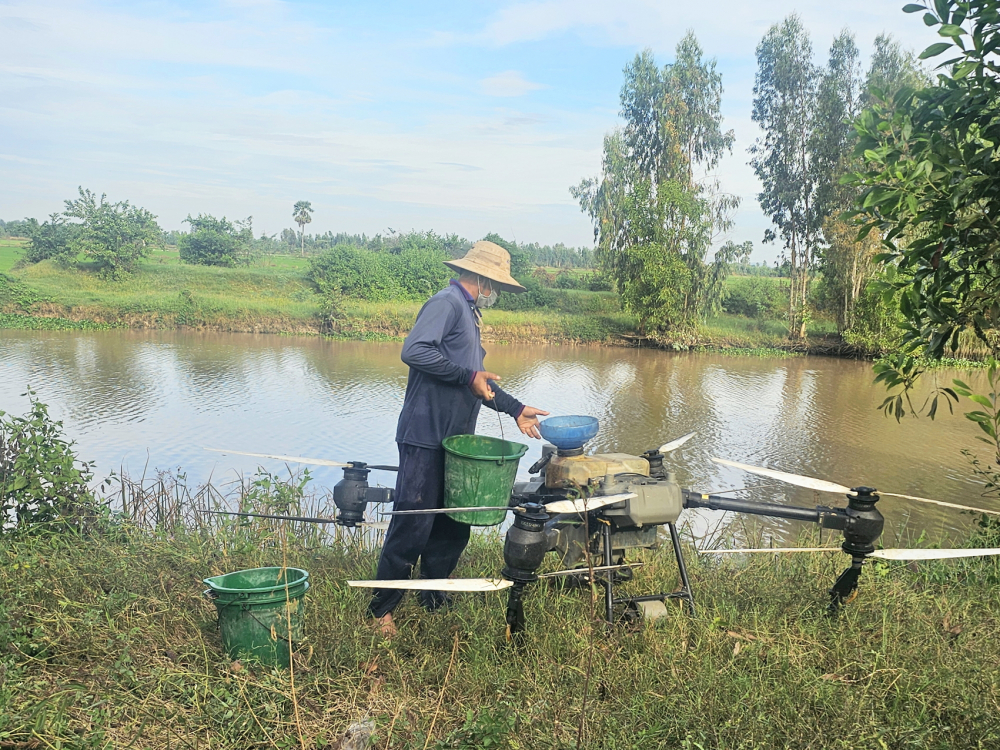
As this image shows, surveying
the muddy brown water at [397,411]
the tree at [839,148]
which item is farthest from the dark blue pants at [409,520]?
the tree at [839,148]

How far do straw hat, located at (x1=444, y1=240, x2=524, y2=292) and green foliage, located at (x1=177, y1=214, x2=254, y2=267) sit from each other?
38.2 m

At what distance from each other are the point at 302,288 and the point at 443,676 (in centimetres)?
3007

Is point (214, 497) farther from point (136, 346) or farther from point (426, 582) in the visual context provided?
point (136, 346)

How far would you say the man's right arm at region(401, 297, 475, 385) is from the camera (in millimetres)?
3412

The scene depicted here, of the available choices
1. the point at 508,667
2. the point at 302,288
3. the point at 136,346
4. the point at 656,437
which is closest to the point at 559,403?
the point at 656,437

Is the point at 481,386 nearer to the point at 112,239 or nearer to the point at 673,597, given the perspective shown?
the point at 673,597

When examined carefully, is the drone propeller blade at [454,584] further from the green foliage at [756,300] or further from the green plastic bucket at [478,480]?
the green foliage at [756,300]

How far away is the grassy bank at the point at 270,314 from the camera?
25422 millimetres

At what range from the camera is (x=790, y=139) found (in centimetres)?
2917

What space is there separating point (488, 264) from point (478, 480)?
1.12 meters

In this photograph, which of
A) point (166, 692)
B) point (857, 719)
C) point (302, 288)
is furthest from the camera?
point (302, 288)

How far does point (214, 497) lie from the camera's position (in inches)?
234

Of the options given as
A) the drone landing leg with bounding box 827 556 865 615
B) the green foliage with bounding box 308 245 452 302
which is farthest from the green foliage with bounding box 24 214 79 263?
the drone landing leg with bounding box 827 556 865 615

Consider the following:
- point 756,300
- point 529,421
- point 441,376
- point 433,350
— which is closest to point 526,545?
point 529,421
